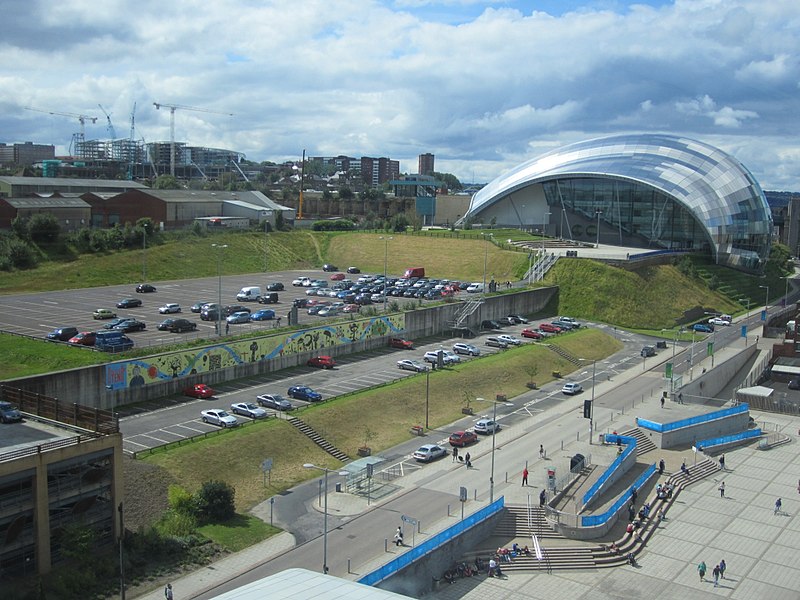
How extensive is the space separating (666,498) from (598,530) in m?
6.75

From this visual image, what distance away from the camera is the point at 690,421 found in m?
47.8

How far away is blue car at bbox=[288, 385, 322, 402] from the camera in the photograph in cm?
4500

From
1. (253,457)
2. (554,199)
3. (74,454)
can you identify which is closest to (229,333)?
(253,457)

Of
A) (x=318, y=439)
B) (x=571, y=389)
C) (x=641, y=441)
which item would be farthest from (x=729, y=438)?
(x=318, y=439)

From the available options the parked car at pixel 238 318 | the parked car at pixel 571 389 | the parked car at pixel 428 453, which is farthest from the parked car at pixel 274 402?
the parked car at pixel 571 389

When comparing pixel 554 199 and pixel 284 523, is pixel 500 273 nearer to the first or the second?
pixel 554 199

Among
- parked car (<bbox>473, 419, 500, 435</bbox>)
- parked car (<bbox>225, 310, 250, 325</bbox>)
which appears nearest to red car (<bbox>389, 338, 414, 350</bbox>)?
parked car (<bbox>225, 310, 250, 325</bbox>)

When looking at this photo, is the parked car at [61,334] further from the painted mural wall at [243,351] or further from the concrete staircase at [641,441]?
the concrete staircase at [641,441]

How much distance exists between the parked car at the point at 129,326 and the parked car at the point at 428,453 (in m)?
22.8

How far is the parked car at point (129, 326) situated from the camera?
52188mm

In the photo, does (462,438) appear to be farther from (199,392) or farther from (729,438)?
(729,438)

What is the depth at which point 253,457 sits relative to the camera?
37.2 metres

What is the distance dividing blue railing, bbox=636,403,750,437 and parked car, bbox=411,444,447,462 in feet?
46.1

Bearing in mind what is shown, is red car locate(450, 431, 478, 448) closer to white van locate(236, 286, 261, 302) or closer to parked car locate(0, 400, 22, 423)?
parked car locate(0, 400, 22, 423)
